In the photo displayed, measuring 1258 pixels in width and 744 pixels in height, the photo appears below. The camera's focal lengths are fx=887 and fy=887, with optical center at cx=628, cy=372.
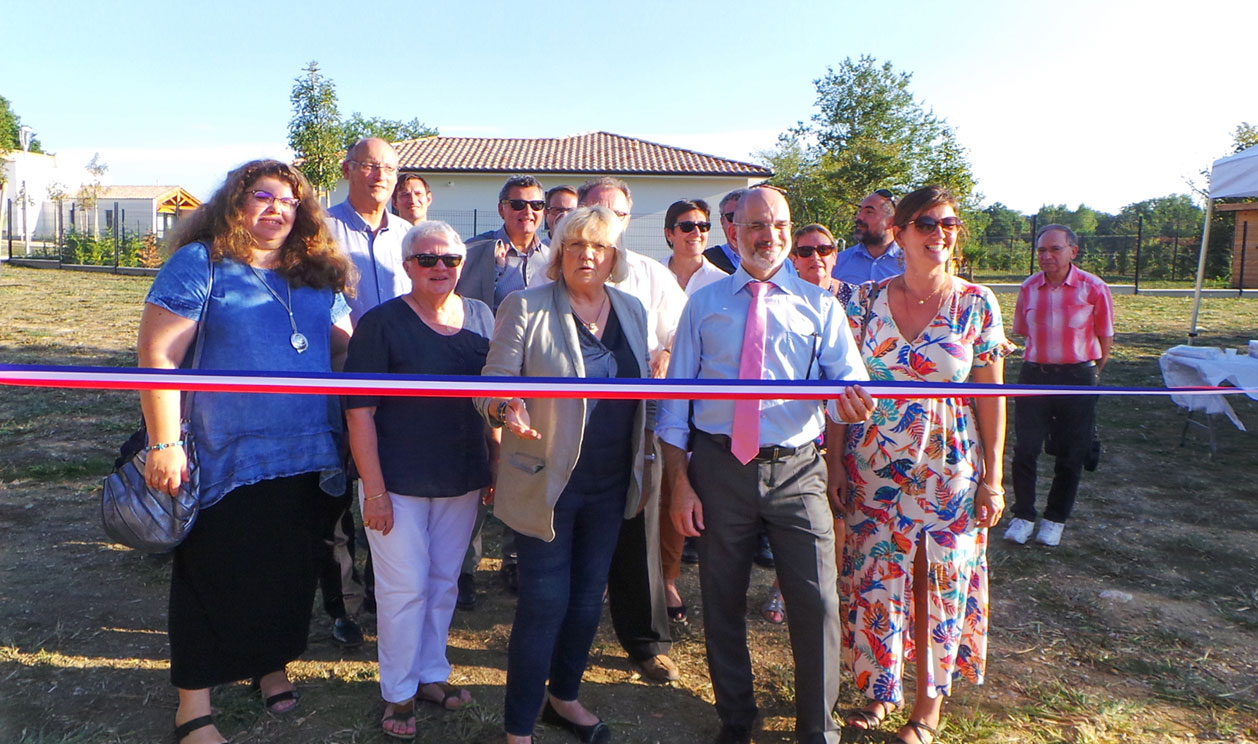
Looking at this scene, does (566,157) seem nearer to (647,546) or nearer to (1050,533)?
(1050,533)

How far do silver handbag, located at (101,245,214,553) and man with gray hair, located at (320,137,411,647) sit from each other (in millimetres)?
1076

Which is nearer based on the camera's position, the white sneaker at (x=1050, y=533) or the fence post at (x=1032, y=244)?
the white sneaker at (x=1050, y=533)

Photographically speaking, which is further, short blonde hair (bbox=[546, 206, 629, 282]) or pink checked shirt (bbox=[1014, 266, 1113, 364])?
pink checked shirt (bbox=[1014, 266, 1113, 364])

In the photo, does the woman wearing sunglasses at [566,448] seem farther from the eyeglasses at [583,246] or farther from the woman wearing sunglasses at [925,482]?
the woman wearing sunglasses at [925,482]

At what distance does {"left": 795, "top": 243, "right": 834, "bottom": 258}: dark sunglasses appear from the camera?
392cm

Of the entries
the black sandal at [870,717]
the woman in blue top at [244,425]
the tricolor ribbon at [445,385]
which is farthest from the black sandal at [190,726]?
the black sandal at [870,717]

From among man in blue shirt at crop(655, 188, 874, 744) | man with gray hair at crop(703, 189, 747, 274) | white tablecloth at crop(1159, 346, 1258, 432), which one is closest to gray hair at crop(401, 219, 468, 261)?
man in blue shirt at crop(655, 188, 874, 744)

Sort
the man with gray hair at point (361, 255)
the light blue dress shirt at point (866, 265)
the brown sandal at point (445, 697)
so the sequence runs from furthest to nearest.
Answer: the light blue dress shirt at point (866, 265) → the man with gray hair at point (361, 255) → the brown sandal at point (445, 697)

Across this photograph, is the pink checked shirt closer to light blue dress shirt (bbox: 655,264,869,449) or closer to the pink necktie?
light blue dress shirt (bbox: 655,264,869,449)

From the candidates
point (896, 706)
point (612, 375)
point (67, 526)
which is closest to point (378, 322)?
point (612, 375)

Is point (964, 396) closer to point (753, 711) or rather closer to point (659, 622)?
point (753, 711)

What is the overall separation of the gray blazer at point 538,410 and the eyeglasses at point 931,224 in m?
1.22

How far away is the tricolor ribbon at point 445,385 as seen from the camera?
2510mm

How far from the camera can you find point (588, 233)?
9.52 ft
